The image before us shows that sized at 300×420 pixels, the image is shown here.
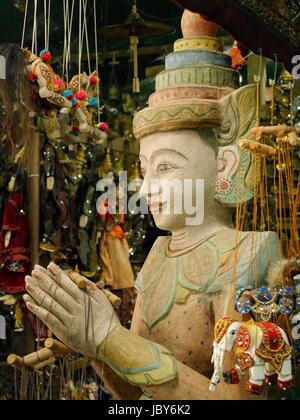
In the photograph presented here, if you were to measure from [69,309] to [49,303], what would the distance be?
0.17 feet

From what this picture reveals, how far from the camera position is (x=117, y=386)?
2.53m

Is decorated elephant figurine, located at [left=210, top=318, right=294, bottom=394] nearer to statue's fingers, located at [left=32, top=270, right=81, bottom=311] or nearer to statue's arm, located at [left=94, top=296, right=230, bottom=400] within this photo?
statue's arm, located at [left=94, top=296, right=230, bottom=400]

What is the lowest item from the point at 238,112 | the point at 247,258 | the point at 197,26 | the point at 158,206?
the point at 247,258

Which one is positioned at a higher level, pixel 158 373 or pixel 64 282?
pixel 64 282

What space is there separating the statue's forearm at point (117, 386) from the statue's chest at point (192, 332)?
0.17 m

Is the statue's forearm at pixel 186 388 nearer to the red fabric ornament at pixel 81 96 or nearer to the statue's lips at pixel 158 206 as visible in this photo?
the statue's lips at pixel 158 206

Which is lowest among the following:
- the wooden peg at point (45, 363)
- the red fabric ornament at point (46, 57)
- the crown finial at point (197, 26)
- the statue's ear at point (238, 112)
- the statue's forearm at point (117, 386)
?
the statue's forearm at point (117, 386)

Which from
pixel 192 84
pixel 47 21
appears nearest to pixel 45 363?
pixel 192 84

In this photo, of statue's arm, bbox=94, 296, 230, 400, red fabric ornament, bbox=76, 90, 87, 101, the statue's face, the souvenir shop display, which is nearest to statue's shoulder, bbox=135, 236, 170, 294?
the souvenir shop display

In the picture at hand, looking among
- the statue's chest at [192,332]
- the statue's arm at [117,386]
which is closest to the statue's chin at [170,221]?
the statue's chest at [192,332]

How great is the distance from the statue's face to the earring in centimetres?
1

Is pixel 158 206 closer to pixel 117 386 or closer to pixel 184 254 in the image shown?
pixel 184 254

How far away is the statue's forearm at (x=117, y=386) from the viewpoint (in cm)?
251

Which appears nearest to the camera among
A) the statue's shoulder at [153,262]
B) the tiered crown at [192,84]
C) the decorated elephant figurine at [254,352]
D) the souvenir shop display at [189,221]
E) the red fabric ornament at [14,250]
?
the decorated elephant figurine at [254,352]
